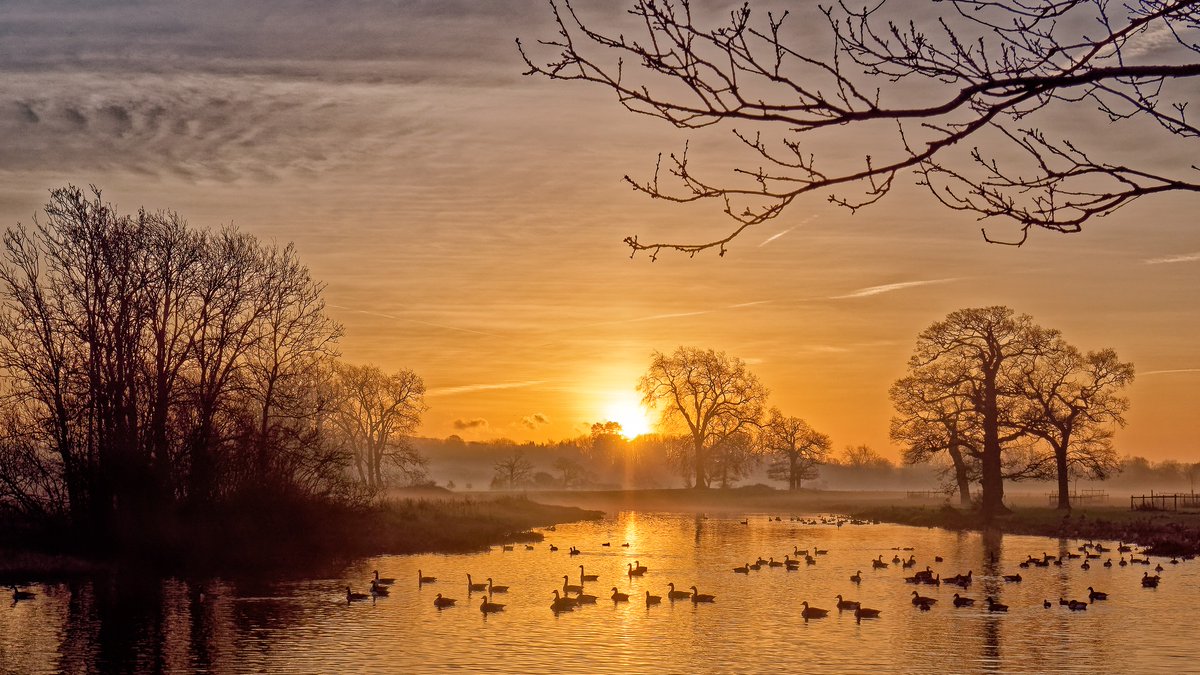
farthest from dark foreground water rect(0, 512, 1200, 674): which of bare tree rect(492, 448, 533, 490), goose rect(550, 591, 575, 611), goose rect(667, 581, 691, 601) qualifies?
bare tree rect(492, 448, 533, 490)

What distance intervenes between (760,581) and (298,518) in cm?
1757

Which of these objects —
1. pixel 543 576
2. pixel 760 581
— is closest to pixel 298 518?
pixel 543 576

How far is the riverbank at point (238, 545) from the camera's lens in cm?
3584

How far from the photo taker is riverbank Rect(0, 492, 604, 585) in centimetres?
3584

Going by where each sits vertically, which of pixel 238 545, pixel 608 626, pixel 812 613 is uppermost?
pixel 238 545

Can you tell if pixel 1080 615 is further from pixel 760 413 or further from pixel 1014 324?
pixel 760 413

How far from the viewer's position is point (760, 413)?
10306 cm

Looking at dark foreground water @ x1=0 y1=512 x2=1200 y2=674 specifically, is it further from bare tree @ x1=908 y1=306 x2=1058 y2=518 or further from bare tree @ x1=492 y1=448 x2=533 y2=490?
bare tree @ x1=492 y1=448 x2=533 y2=490

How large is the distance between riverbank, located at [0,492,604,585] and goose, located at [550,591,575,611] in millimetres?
12659

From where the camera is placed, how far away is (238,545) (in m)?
39.4

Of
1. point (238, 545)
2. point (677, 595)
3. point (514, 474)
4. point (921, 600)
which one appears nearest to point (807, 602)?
point (921, 600)

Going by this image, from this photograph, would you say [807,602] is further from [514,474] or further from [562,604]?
[514,474]

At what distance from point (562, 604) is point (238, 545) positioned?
16242mm

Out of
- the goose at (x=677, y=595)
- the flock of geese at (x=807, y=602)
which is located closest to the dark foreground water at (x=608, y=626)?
the flock of geese at (x=807, y=602)
